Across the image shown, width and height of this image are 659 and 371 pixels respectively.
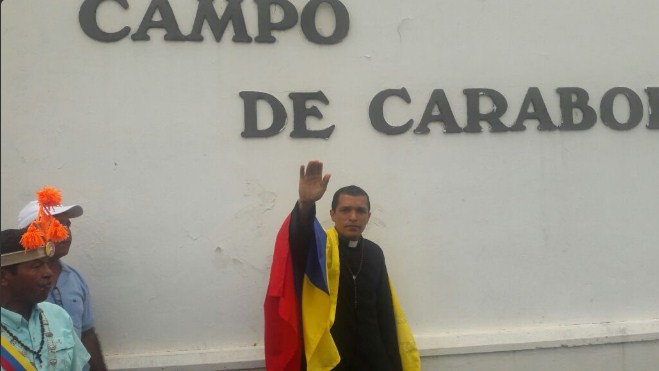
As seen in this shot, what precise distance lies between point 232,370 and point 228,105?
1380 mm

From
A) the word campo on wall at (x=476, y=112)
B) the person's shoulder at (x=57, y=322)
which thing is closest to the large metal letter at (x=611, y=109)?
the word campo on wall at (x=476, y=112)

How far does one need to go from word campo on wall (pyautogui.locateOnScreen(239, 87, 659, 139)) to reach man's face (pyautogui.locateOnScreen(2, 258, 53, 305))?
1.56 metres

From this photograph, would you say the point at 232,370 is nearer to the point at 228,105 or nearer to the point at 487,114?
the point at 228,105

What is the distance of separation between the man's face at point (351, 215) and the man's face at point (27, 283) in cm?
148

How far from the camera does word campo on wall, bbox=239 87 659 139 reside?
4246mm

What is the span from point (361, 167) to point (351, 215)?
1.74 feet

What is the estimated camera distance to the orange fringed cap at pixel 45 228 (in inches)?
114

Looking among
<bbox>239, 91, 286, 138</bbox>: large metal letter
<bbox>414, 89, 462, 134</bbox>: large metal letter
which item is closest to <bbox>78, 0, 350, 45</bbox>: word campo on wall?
<bbox>239, 91, 286, 138</bbox>: large metal letter

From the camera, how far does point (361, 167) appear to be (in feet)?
14.2

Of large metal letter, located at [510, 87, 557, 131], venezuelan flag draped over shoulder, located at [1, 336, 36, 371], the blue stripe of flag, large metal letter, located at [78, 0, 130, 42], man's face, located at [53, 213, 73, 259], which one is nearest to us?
venezuelan flag draped over shoulder, located at [1, 336, 36, 371]

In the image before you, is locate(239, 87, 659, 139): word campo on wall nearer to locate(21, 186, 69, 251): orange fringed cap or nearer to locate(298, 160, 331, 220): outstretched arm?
locate(298, 160, 331, 220): outstretched arm

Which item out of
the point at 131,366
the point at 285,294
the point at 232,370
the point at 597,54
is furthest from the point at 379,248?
the point at 597,54

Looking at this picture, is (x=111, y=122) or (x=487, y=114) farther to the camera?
(x=487, y=114)

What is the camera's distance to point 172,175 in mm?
4145
